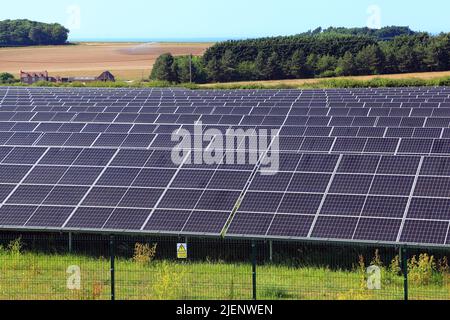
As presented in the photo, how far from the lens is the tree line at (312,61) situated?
112 m

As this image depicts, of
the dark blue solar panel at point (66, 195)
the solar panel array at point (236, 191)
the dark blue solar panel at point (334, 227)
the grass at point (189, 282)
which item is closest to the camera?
the grass at point (189, 282)

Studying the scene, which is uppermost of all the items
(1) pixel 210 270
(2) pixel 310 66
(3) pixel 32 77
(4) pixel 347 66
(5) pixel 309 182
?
(5) pixel 309 182

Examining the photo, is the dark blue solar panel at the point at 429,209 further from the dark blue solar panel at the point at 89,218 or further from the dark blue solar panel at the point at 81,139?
the dark blue solar panel at the point at 81,139

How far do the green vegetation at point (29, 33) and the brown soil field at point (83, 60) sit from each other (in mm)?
15332

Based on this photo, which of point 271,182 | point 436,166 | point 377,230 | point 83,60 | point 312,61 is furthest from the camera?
point 83,60

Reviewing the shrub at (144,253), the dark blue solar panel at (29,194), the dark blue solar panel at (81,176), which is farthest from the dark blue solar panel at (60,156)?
the shrub at (144,253)

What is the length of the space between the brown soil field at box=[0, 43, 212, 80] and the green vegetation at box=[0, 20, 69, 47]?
50.3 feet

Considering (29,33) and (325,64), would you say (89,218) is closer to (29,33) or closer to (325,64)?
(325,64)

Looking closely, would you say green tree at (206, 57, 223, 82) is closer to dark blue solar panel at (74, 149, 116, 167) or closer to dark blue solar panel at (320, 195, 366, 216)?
dark blue solar panel at (74, 149, 116, 167)

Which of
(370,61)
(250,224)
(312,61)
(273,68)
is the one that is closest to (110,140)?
(250,224)

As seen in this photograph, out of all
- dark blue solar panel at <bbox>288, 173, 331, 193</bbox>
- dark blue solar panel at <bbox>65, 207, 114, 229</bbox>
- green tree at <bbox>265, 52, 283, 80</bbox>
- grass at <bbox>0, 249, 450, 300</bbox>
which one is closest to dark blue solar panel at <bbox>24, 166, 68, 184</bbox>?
dark blue solar panel at <bbox>65, 207, 114, 229</bbox>

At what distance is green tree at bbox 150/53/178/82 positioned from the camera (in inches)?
4415

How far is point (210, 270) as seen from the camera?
21172 millimetres

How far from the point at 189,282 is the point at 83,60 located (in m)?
126
